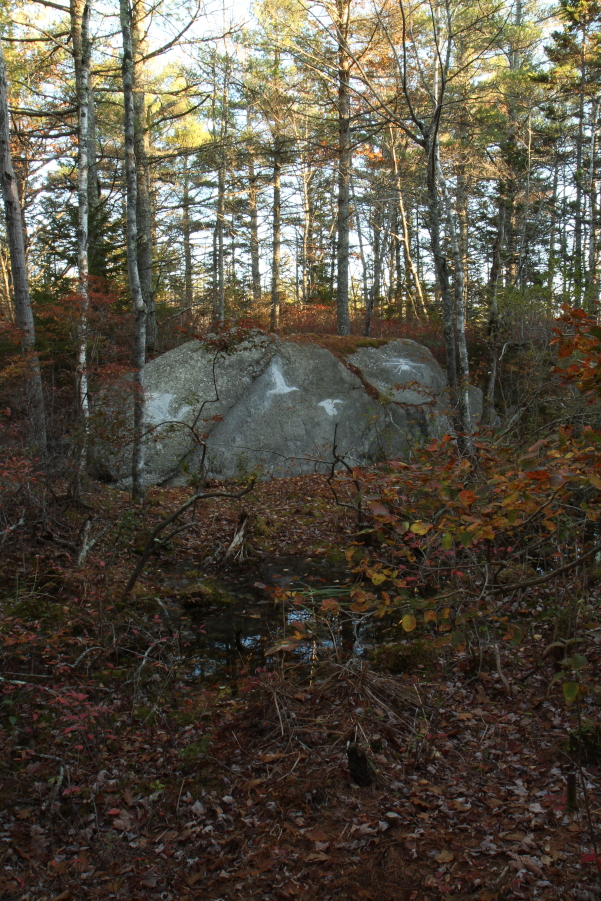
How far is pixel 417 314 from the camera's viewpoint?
20.4 metres

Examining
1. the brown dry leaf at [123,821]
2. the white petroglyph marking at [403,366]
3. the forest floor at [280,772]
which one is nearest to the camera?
the forest floor at [280,772]

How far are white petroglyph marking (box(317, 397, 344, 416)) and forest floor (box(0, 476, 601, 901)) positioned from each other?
7.09 metres

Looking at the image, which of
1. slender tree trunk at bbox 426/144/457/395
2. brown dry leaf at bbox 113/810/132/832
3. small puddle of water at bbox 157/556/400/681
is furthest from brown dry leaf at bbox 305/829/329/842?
slender tree trunk at bbox 426/144/457/395

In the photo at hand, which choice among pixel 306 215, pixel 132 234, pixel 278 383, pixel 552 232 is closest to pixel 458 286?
pixel 278 383

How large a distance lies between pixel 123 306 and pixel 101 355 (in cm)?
362

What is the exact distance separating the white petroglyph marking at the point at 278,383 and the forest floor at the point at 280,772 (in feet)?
23.8

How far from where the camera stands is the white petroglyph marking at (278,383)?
12562mm

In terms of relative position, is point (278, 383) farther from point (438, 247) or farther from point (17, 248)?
point (17, 248)

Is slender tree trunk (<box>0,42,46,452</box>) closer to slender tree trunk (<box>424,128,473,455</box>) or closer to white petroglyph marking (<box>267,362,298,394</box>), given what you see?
white petroglyph marking (<box>267,362,298,394</box>)

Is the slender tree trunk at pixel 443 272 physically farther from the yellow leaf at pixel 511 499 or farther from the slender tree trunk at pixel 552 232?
the yellow leaf at pixel 511 499

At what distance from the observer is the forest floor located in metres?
3.00

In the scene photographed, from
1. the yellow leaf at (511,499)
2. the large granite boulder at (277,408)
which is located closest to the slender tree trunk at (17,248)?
the large granite boulder at (277,408)

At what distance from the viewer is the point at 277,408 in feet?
40.6

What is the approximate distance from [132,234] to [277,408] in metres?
4.72
